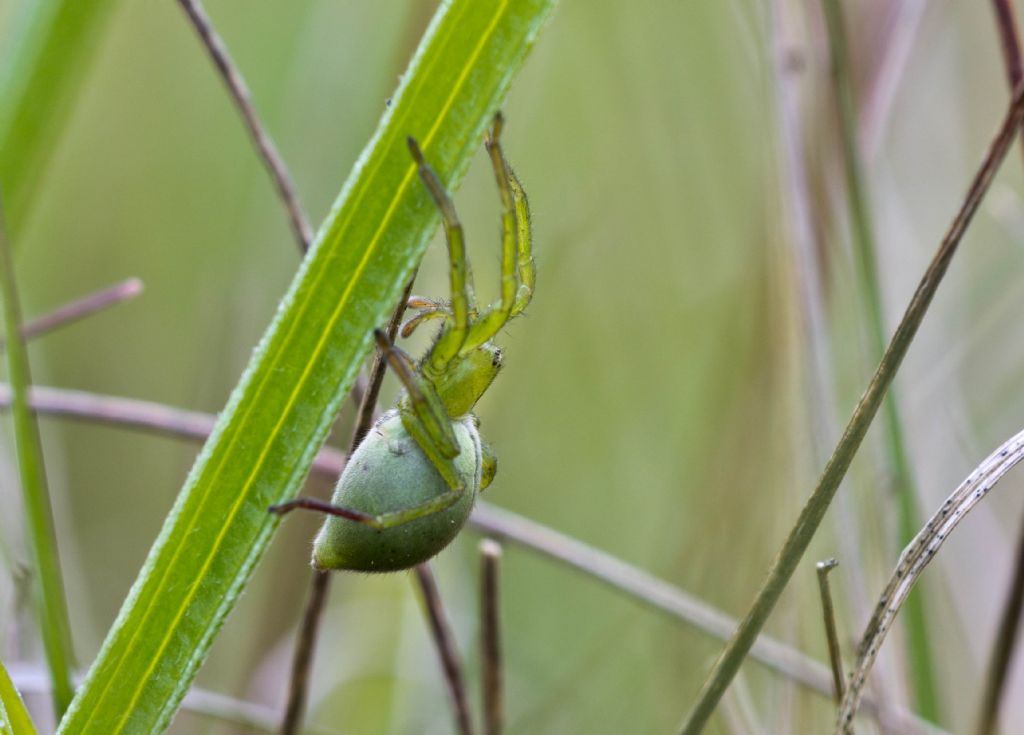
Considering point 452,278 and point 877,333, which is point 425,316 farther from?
point 877,333

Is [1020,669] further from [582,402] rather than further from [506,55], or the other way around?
[506,55]

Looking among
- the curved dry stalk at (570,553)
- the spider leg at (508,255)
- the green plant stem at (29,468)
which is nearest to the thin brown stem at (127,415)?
the curved dry stalk at (570,553)

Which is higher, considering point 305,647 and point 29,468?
point 29,468

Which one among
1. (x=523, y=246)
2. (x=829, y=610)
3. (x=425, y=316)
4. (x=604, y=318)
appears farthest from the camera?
(x=604, y=318)

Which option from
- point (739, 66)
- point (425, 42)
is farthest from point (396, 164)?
point (739, 66)

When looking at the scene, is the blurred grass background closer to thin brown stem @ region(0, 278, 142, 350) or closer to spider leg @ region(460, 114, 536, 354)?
thin brown stem @ region(0, 278, 142, 350)

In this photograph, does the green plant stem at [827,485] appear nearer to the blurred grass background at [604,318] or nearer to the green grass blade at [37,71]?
the blurred grass background at [604,318]

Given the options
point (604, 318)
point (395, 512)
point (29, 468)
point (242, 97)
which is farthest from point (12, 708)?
point (604, 318)
